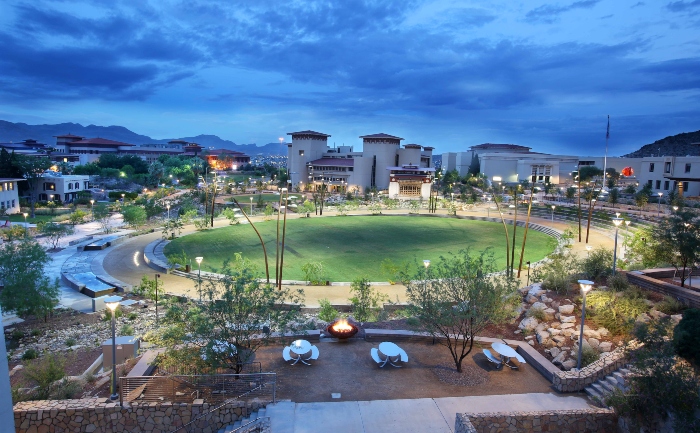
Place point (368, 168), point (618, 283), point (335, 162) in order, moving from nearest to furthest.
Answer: point (618, 283) → point (368, 168) → point (335, 162)

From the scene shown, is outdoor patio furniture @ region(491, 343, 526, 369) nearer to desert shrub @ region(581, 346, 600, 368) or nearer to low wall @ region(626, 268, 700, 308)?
desert shrub @ region(581, 346, 600, 368)

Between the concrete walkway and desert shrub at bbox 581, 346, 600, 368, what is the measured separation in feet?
5.16

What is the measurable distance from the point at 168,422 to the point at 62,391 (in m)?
3.00

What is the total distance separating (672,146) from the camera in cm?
13400

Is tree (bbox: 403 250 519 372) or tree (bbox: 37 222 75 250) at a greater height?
tree (bbox: 403 250 519 372)

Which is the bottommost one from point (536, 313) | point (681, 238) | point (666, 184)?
point (536, 313)

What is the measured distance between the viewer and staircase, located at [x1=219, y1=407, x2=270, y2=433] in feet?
31.0

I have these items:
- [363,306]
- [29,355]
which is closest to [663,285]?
[363,306]

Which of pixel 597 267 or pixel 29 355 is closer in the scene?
pixel 29 355

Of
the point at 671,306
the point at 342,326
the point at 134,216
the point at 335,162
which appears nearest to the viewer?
the point at 671,306

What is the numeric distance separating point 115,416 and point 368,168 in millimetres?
71511

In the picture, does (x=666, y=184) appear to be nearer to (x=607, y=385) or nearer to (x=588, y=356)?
(x=588, y=356)

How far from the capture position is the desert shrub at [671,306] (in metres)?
13.7

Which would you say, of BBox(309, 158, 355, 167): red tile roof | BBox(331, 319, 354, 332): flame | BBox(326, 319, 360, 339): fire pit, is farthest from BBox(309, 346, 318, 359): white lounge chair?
A: BBox(309, 158, 355, 167): red tile roof
